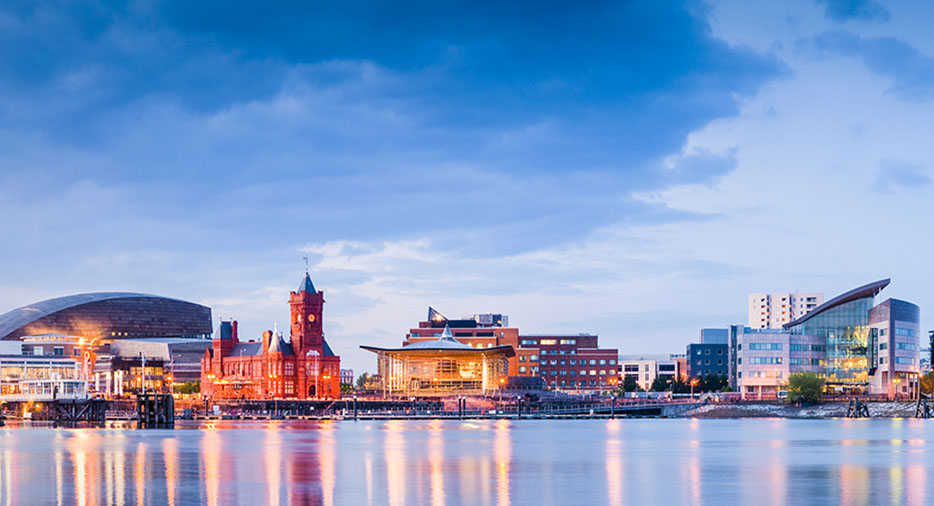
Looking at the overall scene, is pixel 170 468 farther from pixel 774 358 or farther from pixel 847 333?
pixel 847 333

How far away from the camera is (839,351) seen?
183 m

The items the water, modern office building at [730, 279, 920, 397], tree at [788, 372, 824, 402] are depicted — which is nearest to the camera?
the water

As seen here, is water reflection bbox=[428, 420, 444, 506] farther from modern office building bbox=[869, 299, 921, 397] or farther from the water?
modern office building bbox=[869, 299, 921, 397]

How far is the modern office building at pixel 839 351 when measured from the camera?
584 feet

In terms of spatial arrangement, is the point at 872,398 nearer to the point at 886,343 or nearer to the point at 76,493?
the point at 886,343

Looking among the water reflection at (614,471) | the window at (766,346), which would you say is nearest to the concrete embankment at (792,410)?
the window at (766,346)

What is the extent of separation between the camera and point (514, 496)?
4434cm

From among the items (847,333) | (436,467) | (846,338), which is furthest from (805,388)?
(436,467)

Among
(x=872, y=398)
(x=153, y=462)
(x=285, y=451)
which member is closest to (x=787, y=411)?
(x=872, y=398)

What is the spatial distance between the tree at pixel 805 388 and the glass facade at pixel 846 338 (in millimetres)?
17711

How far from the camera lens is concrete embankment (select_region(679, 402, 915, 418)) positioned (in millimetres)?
164375

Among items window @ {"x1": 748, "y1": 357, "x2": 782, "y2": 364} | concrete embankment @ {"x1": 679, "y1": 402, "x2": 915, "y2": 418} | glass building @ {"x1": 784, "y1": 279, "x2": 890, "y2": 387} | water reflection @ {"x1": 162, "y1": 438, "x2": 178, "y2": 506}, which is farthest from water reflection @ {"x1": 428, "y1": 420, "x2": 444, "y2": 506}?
glass building @ {"x1": 784, "y1": 279, "x2": 890, "y2": 387}

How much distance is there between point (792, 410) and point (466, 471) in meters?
119

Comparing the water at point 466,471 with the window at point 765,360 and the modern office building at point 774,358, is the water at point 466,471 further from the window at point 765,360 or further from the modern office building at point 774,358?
the modern office building at point 774,358
